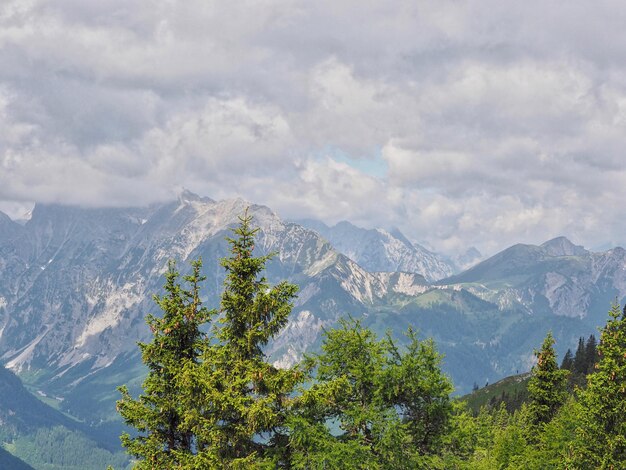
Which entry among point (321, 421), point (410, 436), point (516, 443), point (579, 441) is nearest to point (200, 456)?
point (321, 421)

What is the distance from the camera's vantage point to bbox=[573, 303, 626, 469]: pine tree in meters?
Answer: 37.9

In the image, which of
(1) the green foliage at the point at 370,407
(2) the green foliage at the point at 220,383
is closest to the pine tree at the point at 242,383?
(2) the green foliage at the point at 220,383

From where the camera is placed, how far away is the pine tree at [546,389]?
6462cm

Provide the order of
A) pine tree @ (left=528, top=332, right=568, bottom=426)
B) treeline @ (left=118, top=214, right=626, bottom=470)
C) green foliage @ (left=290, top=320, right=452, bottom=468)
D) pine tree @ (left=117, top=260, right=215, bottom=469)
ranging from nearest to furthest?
1. treeline @ (left=118, top=214, right=626, bottom=470)
2. green foliage @ (left=290, top=320, right=452, bottom=468)
3. pine tree @ (left=117, top=260, right=215, bottom=469)
4. pine tree @ (left=528, top=332, right=568, bottom=426)

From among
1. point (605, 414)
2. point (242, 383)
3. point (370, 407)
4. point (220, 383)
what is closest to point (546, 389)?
point (605, 414)

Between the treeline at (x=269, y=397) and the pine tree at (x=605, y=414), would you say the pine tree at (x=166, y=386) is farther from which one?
the pine tree at (x=605, y=414)

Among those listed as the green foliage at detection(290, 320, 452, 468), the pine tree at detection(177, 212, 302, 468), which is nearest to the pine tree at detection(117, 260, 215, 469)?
the pine tree at detection(177, 212, 302, 468)

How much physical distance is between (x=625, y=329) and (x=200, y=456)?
3271 centimetres

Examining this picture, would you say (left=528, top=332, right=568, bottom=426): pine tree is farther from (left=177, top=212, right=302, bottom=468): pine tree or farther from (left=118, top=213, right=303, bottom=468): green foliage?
(left=118, top=213, right=303, bottom=468): green foliage

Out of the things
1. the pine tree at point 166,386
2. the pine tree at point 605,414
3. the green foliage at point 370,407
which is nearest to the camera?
the green foliage at point 370,407

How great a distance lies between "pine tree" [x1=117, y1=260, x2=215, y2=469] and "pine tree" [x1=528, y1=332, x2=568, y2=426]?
158ft

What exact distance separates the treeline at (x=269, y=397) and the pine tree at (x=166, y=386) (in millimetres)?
59

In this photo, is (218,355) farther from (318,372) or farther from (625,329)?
(625,329)

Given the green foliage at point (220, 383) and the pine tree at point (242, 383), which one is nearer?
the pine tree at point (242, 383)
